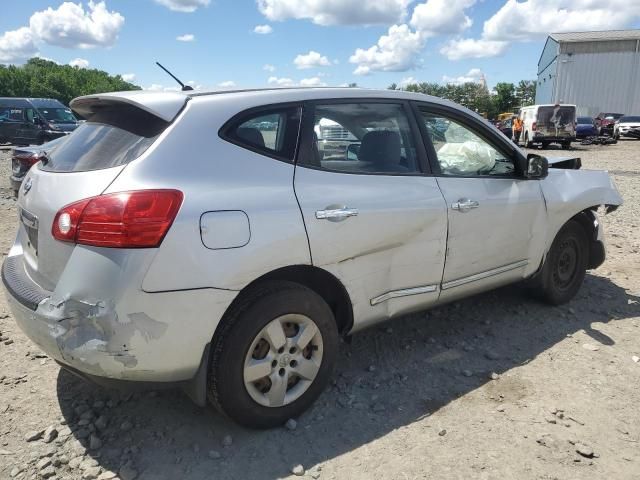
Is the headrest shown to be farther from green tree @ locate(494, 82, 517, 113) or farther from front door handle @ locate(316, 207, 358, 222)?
green tree @ locate(494, 82, 517, 113)

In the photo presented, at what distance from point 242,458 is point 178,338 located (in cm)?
72

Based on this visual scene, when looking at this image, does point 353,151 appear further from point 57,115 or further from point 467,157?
point 57,115

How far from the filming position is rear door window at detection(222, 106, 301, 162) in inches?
103

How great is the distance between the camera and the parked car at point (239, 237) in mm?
2264

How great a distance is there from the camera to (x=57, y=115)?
832 inches

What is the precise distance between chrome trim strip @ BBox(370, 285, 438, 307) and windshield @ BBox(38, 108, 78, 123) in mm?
20860

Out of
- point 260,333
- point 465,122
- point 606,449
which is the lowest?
point 606,449

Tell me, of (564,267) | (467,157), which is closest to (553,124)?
(564,267)

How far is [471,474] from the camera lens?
247cm

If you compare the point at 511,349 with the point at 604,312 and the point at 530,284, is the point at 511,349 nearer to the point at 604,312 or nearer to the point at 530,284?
the point at 530,284

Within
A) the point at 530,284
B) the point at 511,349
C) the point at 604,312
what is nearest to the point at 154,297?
the point at 511,349

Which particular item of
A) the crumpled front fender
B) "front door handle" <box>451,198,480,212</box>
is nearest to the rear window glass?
"front door handle" <box>451,198,480,212</box>

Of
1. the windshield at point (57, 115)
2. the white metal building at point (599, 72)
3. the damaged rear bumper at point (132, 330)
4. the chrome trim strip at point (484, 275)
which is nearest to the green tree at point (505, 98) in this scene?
the white metal building at point (599, 72)

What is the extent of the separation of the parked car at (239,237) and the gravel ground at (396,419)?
29 cm
